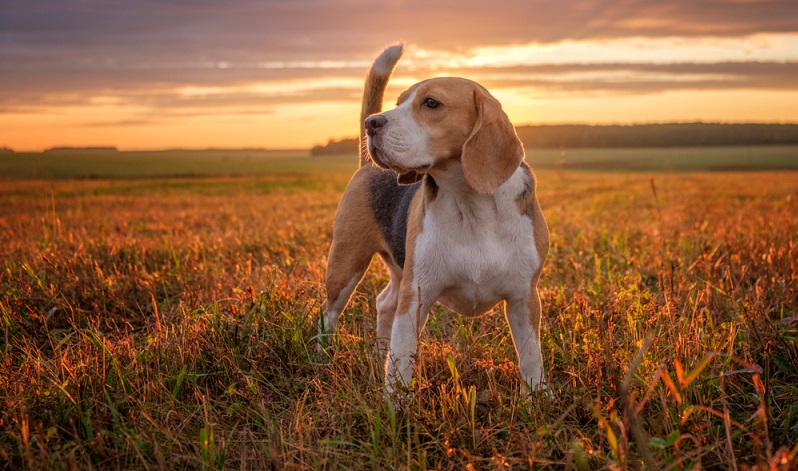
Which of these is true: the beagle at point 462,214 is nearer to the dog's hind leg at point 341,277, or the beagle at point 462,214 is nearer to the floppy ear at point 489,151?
the floppy ear at point 489,151

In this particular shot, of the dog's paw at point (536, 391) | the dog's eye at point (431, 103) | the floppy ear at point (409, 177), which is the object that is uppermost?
the dog's eye at point (431, 103)

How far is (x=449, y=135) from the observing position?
3432 mm

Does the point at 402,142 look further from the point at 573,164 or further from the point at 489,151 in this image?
the point at 573,164

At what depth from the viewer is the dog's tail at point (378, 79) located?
482 cm

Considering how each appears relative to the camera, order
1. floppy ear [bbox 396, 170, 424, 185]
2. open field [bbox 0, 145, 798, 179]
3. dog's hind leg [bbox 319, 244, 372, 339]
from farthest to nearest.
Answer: open field [bbox 0, 145, 798, 179] < dog's hind leg [bbox 319, 244, 372, 339] < floppy ear [bbox 396, 170, 424, 185]

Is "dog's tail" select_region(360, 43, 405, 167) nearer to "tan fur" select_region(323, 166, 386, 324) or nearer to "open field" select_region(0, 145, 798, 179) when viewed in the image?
"tan fur" select_region(323, 166, 386, 324)

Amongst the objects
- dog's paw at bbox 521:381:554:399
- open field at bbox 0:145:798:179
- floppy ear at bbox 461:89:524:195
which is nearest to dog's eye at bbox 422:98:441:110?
floppy ear at bbox 461:89:524:195

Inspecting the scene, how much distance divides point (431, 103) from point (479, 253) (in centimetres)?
87

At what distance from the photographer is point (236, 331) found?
416 cm

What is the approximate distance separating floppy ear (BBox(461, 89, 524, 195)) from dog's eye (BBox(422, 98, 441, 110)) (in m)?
0.24

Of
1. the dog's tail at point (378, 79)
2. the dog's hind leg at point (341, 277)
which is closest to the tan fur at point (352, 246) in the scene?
the dog's hind leg at point (341, 277)

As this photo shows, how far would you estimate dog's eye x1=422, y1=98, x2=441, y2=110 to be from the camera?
341 centimetres

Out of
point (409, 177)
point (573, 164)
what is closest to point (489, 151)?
point (409, 177)

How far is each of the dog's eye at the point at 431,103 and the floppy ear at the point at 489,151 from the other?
235 millimetres
